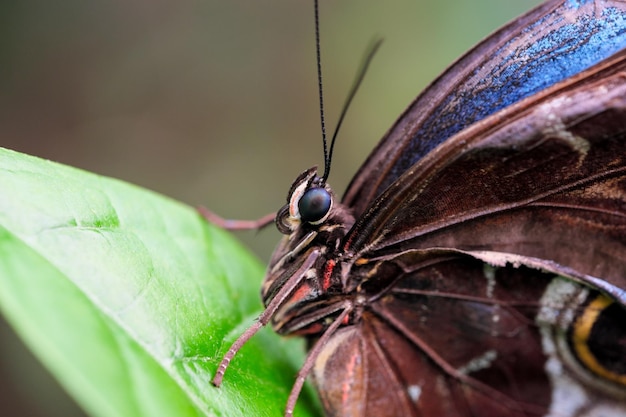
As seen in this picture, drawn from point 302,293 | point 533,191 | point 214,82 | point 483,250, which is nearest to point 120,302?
point 302,293

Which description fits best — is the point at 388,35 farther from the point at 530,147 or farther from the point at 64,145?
the point at 530,147

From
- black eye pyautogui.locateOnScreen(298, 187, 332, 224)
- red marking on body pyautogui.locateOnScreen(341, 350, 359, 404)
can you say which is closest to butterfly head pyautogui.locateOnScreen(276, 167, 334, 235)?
black eye pyautogui.locateOnScreen(298, 187, 332, 224)

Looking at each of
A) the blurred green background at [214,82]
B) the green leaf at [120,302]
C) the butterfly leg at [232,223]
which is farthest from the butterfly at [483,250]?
the blurred green background at [214,82]

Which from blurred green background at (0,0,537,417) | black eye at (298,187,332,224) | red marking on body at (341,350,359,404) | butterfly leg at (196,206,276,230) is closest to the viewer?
black eye at (298,187,332,224)

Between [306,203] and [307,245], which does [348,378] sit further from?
[306,203]

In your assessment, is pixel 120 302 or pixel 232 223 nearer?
pixel 120 302

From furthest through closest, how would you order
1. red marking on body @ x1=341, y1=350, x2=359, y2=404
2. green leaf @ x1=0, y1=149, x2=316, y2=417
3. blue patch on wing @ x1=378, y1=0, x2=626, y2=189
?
red marking on body @ x1=341, y1=350, x2=359, y2=404
blue patch on wing @ x1=378, y1=0, x2=626, y2=189
green leaf @ x1=0, y1=149, x2=316, y2=417

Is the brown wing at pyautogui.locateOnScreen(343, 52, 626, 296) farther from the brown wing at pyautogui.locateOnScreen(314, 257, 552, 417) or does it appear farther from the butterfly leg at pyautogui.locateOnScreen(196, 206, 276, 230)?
the butterfly leg at pyautogui.locateOnScreen(196, 206, 276, 230)
